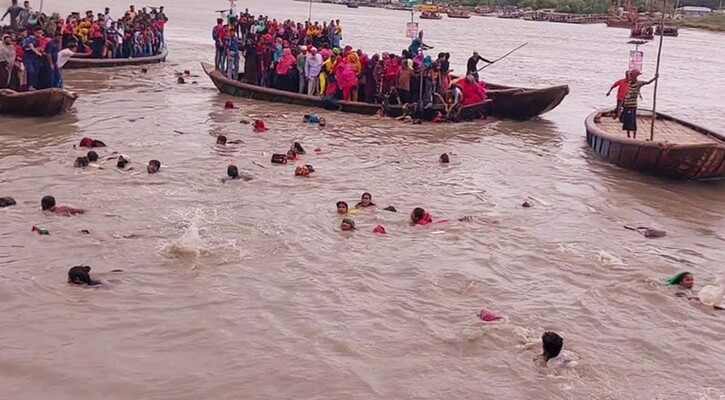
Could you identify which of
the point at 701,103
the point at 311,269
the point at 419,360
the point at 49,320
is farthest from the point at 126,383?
the point at 701,103

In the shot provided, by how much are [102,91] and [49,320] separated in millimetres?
15732

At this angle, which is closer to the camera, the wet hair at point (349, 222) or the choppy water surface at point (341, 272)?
the choppy water surface at point (341, 272)

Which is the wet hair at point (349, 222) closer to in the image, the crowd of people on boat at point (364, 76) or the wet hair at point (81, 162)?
the wet hair at point (81, 162)

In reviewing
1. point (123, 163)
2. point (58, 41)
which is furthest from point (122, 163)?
point (58, 41)

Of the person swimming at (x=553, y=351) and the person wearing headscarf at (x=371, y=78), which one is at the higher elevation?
the person wearing headscarf at (x=371, y=78)

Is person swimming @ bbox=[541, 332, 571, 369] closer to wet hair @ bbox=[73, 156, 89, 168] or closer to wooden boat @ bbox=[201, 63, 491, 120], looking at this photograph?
wet hair @ bbox=[73, 156, 89, 168]

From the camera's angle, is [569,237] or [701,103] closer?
[569,237]

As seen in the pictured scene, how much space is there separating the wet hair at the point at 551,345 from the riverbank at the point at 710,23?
286 feet

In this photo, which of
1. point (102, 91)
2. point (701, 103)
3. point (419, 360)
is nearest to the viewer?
point (419, 360)

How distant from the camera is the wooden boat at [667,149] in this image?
1408 centimetres

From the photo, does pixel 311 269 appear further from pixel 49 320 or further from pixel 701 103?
pixel 701 103

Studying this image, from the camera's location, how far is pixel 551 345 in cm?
760

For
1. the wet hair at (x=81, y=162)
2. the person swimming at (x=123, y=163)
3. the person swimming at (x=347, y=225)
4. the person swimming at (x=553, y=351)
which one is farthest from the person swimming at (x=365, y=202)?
the person swimming at (x=553, y=351)

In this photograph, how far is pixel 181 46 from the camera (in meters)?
39.0
